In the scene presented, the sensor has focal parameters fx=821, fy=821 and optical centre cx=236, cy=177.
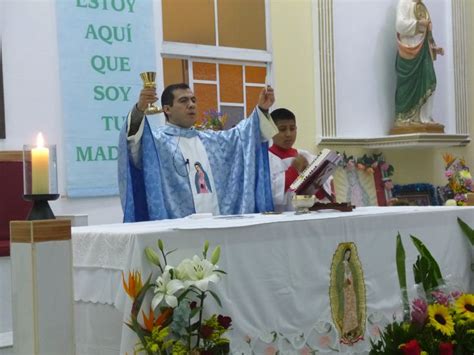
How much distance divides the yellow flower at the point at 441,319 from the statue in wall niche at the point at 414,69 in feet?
22.2

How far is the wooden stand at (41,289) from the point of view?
2.53 metres

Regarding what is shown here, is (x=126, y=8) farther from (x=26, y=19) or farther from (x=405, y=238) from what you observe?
(x=405, y=238)

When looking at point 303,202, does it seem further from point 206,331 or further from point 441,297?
point 441,297

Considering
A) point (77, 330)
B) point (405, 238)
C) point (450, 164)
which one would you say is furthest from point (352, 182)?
point (77, 330)

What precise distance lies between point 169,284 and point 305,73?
5464 millimetres

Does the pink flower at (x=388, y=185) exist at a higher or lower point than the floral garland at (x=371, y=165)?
lower

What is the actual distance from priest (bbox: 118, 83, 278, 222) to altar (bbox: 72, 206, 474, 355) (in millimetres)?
749

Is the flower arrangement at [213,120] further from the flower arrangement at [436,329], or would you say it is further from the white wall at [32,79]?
the flower arrangement at [436,329]

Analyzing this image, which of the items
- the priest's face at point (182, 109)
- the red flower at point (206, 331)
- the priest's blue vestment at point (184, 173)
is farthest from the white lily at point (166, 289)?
the priest's face at point (182, 109)

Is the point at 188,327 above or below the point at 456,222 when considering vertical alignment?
below

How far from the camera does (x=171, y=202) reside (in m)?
4.54

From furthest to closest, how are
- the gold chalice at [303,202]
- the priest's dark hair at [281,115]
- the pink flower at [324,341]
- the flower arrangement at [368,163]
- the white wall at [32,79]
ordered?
the flower arrangement at [368,163] < the white wall at [32,79] < the priest's dark hair at [281,115] < the gold chalice at [303,202] < the pink flower at [324,341]

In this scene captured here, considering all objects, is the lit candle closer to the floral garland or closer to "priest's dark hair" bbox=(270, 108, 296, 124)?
"priest's dark hair" bbox=(270, 108, 296, 124)

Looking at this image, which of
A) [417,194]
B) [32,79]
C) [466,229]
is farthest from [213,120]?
[466,229]
